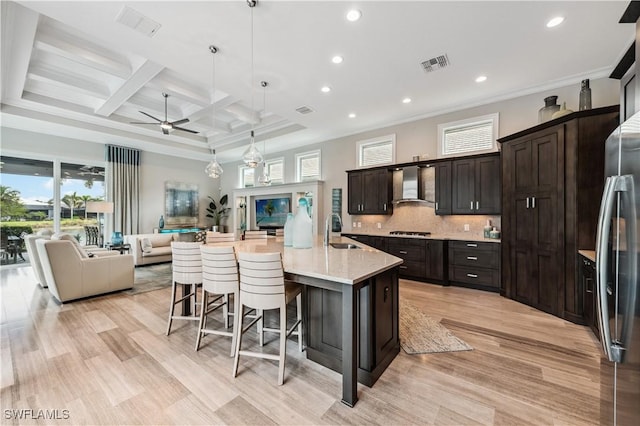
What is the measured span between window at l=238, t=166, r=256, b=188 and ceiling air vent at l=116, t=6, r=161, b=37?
6253mm

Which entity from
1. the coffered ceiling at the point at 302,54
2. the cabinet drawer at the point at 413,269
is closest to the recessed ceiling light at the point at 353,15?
the coffered ceiling at the point at 302,54

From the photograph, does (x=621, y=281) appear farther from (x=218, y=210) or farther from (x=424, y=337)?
(x=218, y=210)

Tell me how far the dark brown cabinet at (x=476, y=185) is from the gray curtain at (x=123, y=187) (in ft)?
27.6

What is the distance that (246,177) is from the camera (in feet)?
30.4

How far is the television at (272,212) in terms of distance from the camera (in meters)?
7.79

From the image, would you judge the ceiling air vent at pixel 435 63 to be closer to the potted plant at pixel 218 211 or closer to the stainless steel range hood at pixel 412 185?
the stainless steel range hood at pixel 412 185

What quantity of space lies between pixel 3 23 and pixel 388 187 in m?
5.92

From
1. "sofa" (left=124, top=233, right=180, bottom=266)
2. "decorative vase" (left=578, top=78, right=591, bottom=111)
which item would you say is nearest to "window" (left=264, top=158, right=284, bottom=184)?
"sofa" (left=124, top=233, right=180, bottom=266)

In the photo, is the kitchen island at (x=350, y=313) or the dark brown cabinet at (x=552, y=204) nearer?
the kitchen island at (x=350, y=313)

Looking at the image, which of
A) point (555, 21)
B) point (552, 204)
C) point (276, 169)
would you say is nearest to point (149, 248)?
point (276, 169)

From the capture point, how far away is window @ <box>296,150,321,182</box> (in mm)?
7168

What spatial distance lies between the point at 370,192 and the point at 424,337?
3.49 m

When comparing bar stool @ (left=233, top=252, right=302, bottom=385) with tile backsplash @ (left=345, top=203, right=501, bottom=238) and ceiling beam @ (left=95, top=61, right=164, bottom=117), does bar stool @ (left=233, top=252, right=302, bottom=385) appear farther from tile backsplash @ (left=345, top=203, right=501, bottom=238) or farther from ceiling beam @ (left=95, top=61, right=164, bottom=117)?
tile backsplash @ (left=345, top=203, right=501, bottom=238)

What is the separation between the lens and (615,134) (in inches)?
49.4
